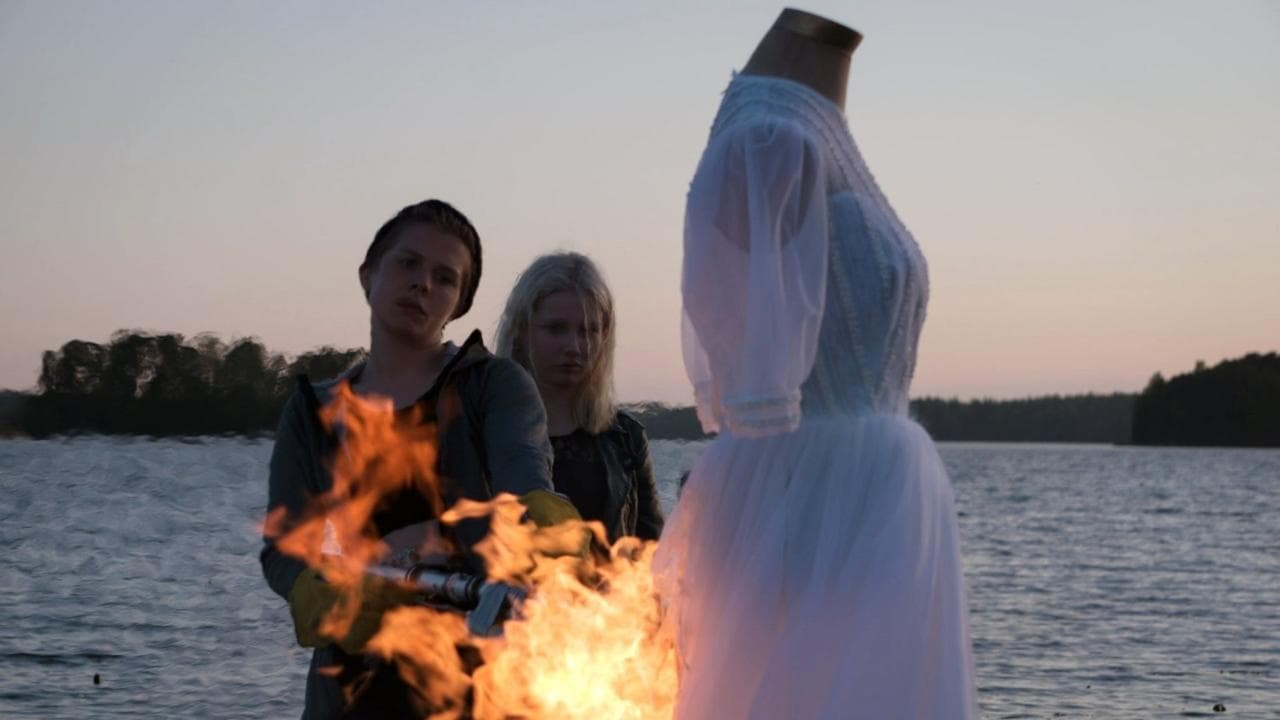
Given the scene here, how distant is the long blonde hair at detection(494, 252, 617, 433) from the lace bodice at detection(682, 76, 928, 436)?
75.5 inches

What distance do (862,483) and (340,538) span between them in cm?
115

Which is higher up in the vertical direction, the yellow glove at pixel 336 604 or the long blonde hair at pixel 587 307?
the long blonde hair at pixel 587 307

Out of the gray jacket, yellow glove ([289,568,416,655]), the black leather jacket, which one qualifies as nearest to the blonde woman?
the black leather jacket

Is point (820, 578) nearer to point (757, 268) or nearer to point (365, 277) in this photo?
point (757, 268)

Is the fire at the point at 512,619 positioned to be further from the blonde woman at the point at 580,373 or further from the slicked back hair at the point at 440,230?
the blonde woman at the point at 580,373

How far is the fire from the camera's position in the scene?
2699 millimetres

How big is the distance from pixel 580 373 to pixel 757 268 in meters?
2.24

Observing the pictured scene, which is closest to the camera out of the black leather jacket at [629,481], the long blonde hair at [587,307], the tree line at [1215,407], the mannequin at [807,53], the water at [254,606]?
the mannequin at [807,53]

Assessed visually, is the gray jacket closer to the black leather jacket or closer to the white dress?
the white dress

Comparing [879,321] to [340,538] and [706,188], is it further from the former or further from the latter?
[340,538]

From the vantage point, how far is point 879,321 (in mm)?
2926

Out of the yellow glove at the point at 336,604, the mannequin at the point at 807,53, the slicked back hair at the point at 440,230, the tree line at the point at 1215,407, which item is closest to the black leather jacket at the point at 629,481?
the slicked back hair at the point at 440,230

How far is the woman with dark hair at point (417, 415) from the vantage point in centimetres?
313

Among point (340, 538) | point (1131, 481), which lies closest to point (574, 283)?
point (340, 538)
